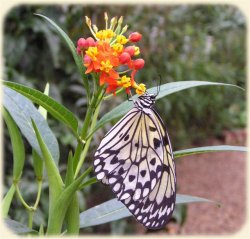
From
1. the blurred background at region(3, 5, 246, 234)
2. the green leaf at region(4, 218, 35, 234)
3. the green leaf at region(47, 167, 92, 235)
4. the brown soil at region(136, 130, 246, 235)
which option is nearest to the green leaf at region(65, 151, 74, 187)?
the green leaf at region(47, 167, 92, 235)

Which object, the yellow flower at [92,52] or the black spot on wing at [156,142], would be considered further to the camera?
the black spot on wing at [156,142]

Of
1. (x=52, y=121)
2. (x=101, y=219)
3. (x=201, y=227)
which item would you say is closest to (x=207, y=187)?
(x=201, y=227)

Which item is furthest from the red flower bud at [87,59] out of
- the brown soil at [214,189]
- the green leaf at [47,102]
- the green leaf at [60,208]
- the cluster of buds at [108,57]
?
the brown soil at [214,189]

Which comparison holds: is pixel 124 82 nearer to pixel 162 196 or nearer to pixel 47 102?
pixel 47 102

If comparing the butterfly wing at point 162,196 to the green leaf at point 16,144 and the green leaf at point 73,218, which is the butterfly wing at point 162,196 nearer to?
the green leaf at point 73,218

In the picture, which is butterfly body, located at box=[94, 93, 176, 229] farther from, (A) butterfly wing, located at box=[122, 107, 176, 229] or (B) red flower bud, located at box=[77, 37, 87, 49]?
(B) red flower bud, located at box=[77, 37, 87, 49]

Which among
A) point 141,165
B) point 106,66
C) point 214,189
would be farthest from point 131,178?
point 214,189
